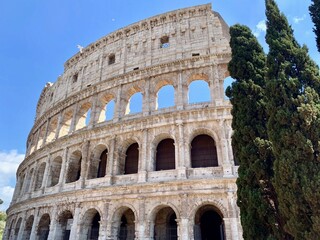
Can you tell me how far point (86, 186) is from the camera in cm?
1430

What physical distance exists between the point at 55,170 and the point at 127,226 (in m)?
6.92

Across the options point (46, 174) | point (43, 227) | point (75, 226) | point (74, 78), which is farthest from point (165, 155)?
point (74, 78)

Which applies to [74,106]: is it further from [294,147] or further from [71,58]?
[294,147]

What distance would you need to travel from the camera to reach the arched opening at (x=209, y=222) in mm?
12430

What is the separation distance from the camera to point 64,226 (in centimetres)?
1504

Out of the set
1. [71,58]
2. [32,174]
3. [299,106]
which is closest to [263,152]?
[299,106]

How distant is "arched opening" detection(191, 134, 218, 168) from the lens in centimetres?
1308

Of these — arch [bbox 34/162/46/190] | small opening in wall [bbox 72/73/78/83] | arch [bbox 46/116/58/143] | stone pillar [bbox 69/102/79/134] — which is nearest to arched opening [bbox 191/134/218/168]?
stone pillar [bbox 69/102/79/134]

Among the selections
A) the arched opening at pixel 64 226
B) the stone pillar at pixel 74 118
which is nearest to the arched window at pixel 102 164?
Answer: the arched opening at pixel 64 226

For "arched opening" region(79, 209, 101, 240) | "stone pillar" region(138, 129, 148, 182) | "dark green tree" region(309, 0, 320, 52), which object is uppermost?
"dark green tree" region(309, 0, 320, 52)

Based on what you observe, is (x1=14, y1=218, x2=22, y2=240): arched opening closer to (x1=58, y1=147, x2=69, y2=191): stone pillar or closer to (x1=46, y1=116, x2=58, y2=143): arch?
(x1=58, y1=147, x2=69, y2=191): stone pillar

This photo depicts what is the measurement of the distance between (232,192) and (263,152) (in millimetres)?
4570

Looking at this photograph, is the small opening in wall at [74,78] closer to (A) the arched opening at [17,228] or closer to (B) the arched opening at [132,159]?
(B) the arched opening at [132,159]

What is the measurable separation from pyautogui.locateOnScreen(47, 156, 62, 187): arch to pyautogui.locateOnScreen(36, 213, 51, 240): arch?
6.73ft
